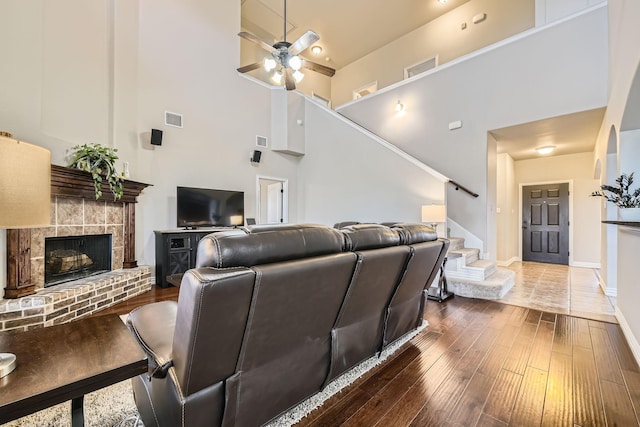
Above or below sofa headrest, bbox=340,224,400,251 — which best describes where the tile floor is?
below

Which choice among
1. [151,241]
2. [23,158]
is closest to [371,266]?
[23,158]

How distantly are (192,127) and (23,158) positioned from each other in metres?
4.69

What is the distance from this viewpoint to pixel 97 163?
3.35 meters

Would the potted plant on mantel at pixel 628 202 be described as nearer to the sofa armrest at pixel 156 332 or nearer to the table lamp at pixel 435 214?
the table lamp at pixel 435 214

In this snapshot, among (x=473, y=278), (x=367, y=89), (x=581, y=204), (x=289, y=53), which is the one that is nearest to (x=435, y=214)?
(x=473, y=278)

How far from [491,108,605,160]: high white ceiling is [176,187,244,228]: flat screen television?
193 inches

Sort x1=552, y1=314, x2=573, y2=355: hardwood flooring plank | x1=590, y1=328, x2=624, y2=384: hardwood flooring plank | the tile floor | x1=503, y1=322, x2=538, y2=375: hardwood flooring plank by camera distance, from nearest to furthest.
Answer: x1=590, y1=328, x2=624, y2=384: hardwood flooring plank
x1=503, y1=322, x2=538, y2=375: hardwood flooring plank
x1=552, y1=314, x2=573, y2=355: hardwood flooring plank
the tile floor

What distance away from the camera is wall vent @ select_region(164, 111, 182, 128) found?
4.79 metres

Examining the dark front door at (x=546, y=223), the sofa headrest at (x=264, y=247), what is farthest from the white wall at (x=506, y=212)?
the sofa headrest at (x=264, y=247)

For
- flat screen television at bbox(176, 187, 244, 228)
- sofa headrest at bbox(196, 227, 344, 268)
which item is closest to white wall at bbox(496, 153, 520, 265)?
flat screen television at bbox(176, 187, 244, 228)

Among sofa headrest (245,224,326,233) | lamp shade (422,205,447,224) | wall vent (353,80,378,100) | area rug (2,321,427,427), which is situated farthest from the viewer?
wall vent (353,80,378,100)

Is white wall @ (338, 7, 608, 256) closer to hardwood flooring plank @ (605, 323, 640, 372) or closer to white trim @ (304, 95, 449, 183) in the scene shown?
white trim @ (304, 95, 449, 183)

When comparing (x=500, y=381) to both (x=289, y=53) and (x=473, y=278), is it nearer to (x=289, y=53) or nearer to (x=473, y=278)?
(x=473, y=278)

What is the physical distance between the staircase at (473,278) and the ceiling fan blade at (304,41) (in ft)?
10.8
